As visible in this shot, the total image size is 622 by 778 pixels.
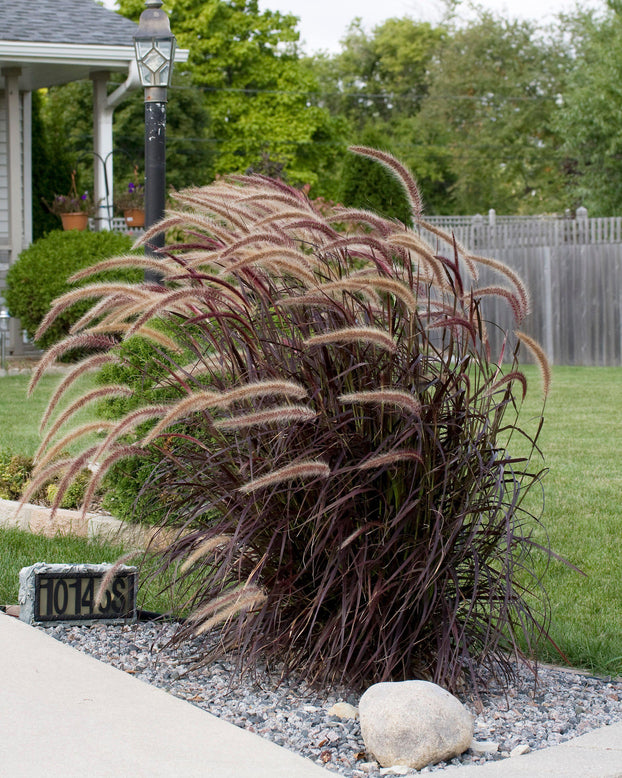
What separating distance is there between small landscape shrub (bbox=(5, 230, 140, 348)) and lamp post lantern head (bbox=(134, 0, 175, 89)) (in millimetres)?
5950

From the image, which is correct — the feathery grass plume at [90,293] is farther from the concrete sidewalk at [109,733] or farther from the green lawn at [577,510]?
the green lawn at [577,510]

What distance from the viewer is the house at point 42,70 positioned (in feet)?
43.9

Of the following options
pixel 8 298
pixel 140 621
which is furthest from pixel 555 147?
pixel 140 621

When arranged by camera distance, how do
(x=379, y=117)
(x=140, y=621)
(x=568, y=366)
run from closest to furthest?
(x=140, y=621), (x=568, y=366), (x=379, y=117)

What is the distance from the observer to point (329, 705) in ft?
9.57

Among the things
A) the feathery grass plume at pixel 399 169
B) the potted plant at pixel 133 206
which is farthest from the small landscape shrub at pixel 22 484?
the potted plant at pixel 133 206

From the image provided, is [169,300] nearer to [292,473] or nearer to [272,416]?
[272,416]

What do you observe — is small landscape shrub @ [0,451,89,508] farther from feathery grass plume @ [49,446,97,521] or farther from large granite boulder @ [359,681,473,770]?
large granite boulder @ [359,681,473,770]

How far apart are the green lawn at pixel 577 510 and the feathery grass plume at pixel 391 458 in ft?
3.88

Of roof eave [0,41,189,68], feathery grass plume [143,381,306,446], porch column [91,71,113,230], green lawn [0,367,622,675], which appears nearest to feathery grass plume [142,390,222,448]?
feathery grass plume [143,381,306,446]

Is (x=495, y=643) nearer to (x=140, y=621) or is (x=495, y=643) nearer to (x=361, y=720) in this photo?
(x=361, y=720)

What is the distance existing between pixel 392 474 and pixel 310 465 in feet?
1.14

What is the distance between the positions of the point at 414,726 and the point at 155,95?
4.54 metres

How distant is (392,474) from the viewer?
288 cm
